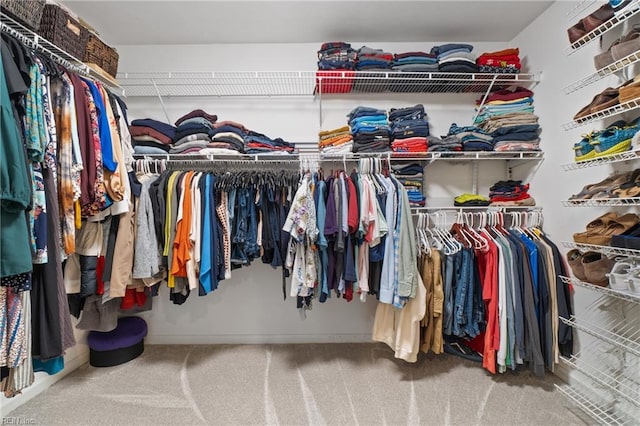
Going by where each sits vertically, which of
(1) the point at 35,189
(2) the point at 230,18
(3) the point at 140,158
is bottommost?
(1) the point at 35,189

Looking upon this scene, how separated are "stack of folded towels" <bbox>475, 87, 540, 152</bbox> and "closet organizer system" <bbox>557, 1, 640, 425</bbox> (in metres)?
0.29

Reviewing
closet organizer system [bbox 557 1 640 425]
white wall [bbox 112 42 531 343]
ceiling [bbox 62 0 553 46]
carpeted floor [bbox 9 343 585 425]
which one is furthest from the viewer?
white wall [bbox 112 42 531 343]

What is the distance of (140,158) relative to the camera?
1993 mm

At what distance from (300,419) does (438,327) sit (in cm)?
108

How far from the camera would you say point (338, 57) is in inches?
80.0

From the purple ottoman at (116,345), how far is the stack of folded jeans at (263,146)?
1.75 m

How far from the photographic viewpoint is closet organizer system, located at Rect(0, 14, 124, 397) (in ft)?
2.97

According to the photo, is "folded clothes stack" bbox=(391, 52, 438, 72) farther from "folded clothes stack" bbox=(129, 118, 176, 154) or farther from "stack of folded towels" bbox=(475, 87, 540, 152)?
"folded clothes stack" bbox=(129, 118, 176, 154)

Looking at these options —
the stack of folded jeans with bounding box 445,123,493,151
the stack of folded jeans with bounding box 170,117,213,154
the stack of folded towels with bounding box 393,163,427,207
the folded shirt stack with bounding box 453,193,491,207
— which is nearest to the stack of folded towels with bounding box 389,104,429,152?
the stack of folded towels with bounding box 393,163,427,207

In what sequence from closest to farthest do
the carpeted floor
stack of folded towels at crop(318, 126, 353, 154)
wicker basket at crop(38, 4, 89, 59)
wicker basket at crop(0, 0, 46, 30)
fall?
wicker basket at crop(0, 0, 46, 30)
wicker basket at crop(38, 4, 89, 59)
the carpeted floor
stack of folded towels at crop(318, 126, 353, 154)

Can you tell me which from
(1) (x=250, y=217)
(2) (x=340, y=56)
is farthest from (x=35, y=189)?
(2) (x=340, y=56)

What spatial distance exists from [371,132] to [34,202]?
189cm

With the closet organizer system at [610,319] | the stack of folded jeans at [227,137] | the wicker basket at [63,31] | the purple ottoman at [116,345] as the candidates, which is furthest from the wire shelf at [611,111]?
the purple ottoman at [116,345]

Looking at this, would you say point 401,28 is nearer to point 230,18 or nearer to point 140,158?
point 230,18
